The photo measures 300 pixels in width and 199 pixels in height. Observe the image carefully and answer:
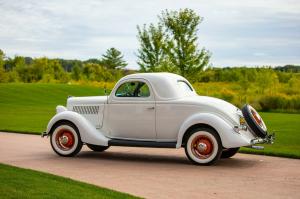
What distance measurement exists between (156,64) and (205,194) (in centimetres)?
3473

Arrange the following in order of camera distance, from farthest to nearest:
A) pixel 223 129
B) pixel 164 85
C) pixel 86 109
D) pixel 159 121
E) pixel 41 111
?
pixel 41 111 → pixel 86 109 → pixel 164 85 → pixel 159 121 → pixel 223 129

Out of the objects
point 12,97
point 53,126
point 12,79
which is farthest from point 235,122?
point 12,79

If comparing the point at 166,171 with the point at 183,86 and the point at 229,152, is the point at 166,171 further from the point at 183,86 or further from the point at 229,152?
the point at 183,86

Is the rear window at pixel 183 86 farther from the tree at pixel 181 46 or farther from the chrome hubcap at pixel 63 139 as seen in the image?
the tree at pixel 181 46

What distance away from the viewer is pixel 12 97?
4331 centimetres

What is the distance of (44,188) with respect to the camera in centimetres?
797

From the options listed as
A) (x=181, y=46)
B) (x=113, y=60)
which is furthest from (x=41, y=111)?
(x=113, y=60)

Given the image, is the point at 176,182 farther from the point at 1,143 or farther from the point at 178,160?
the point at 1,143

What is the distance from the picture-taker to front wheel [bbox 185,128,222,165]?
1098 centimetres

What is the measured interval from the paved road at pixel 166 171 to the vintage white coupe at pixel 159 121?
0.40 meters

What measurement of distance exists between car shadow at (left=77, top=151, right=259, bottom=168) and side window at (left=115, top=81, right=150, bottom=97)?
4.75 feet

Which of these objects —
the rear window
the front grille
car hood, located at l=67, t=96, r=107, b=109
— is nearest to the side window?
car hood, located at l=67, t=96, r=107, b=109

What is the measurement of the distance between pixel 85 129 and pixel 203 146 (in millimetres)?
2789

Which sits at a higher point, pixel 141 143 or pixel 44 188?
pixel 141 143
